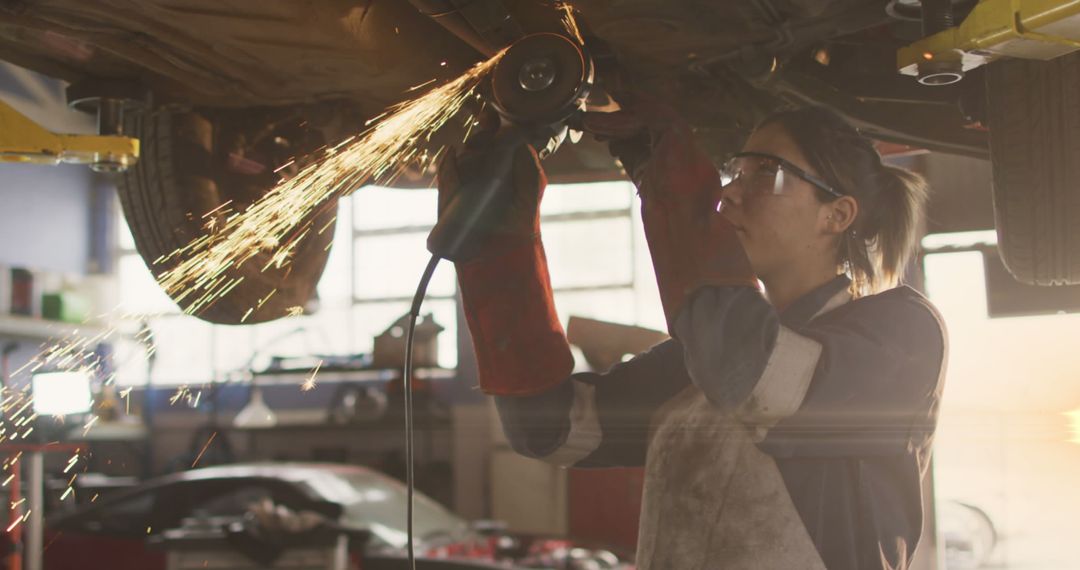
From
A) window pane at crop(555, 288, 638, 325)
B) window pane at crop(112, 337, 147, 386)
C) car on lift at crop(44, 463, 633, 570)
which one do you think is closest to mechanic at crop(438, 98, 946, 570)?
car on lift at crop(44, 463, 633, 570)

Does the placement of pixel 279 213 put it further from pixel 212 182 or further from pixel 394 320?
pixel 394 320

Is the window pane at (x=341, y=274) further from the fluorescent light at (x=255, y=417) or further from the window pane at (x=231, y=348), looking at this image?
the fluorescent light at (x=255, y=417)

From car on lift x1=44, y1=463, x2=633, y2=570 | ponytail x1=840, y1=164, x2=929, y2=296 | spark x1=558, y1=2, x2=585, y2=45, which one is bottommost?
car on lift x1=44, y1=463, x2=633, y2=570

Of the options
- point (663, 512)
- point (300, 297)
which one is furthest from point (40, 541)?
point (663, 512)

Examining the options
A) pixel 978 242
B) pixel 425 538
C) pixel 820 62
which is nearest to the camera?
pixel 820 62

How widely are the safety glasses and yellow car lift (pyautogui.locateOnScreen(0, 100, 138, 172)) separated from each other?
3.32ft

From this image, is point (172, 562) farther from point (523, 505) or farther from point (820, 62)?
point (523, 505)

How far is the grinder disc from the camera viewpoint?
1173 millimetres

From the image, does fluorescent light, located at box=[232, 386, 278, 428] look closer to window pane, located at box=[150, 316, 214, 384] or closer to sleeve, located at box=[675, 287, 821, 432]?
window pane, located at box=[150, 316, 214, 384]

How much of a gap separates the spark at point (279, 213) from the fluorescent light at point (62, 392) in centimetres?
305

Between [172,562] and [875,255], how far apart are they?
298cm

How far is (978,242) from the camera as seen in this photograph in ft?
6.89

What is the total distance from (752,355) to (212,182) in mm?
1162

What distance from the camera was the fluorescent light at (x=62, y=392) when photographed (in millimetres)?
4430
